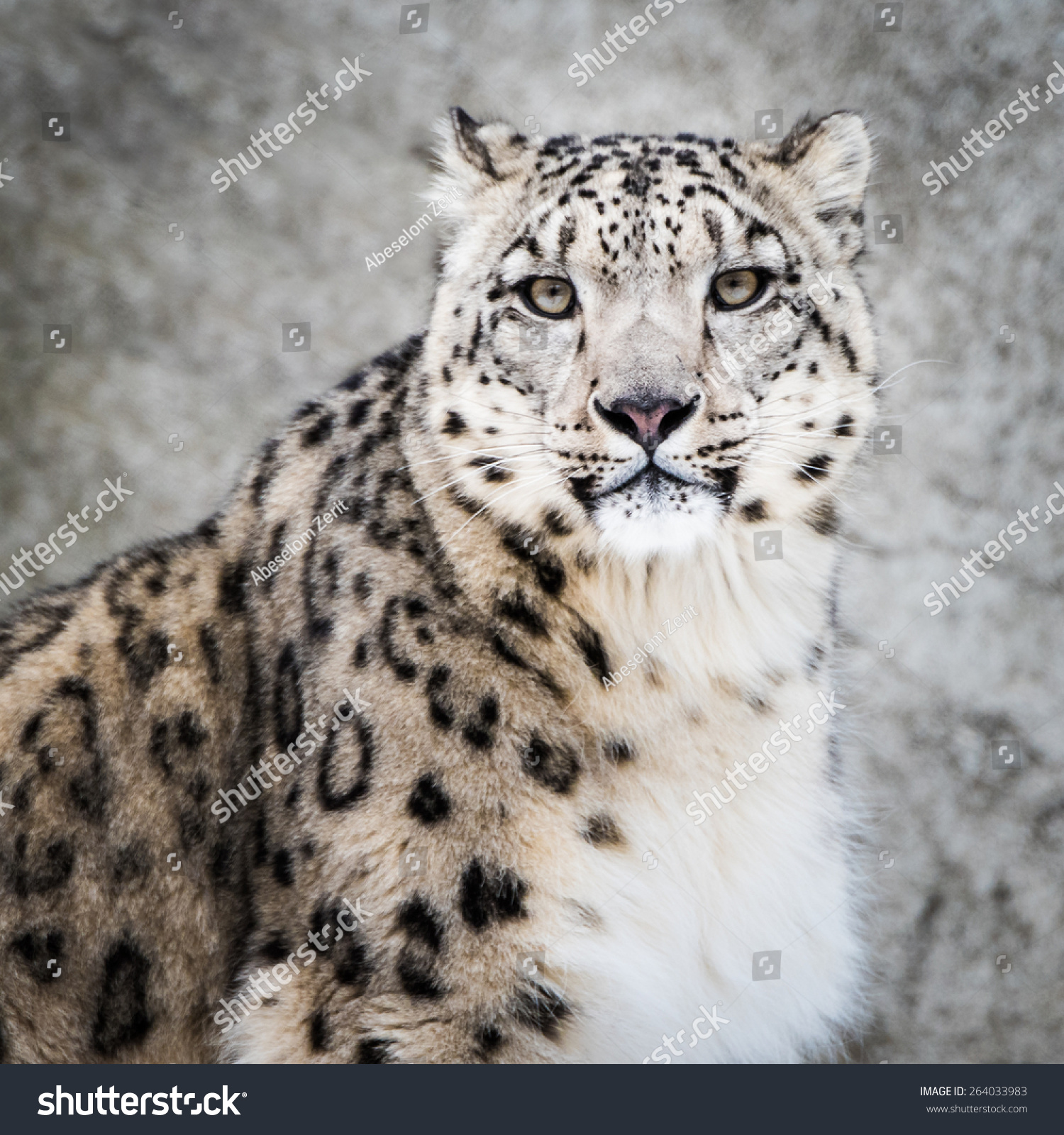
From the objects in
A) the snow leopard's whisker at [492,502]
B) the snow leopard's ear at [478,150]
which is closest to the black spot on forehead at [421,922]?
the snow leopard's whisker at [492,502]

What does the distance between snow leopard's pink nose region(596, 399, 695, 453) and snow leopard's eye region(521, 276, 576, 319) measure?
0.31 metres

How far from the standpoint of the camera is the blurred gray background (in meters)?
4.51

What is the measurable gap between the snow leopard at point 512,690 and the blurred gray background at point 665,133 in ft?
6.27

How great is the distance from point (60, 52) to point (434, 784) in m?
3.76

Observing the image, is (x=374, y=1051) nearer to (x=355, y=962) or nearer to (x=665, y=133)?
(x=355, y=962)

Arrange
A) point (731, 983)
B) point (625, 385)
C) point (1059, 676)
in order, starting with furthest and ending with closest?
1. point (1059, 676)
2. point (731, 983)
3. point (625, 385)

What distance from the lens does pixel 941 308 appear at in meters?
4.62

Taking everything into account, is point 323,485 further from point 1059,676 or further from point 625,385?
point 1059,676

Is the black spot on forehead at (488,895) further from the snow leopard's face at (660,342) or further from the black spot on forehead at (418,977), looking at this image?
the snow leopard's face at (660,342)

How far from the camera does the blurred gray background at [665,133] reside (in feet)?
14.8

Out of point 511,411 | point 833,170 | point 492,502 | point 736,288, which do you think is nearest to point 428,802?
point 492,502

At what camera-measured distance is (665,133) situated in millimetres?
4477

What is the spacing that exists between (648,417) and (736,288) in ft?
1.41

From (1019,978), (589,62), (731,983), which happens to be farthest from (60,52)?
(1019,978)
